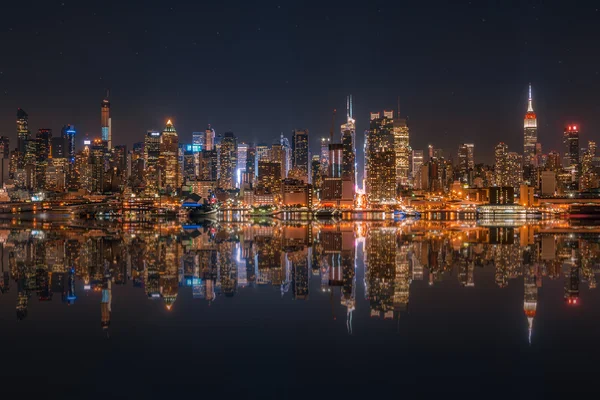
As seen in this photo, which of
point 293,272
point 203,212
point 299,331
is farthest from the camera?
point 203,212

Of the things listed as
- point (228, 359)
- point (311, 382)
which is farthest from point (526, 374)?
point (228, 359)

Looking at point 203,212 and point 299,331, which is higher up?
point 203,212

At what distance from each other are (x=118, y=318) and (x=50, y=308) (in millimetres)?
1941

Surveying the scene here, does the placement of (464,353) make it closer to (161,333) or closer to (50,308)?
(161,333)

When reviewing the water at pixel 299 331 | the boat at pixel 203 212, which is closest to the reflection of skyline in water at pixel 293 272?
the water at pixel 299 331

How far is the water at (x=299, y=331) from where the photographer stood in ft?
23.0

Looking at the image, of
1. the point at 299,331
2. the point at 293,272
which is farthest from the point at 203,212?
the point at 299,331

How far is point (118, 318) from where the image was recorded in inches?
417

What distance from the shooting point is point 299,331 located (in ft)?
31.8

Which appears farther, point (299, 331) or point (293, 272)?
point (293, 272)

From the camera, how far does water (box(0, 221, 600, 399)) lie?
7.02 m

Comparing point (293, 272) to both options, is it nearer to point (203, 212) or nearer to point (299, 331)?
point (299, 331)

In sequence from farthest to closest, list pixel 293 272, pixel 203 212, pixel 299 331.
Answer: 1. pixel 203 212
2. pixel 293 272
3. pixel 299 331

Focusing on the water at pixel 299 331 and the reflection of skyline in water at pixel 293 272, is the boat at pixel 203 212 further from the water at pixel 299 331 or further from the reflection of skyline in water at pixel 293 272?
the water at pixel 299 331
